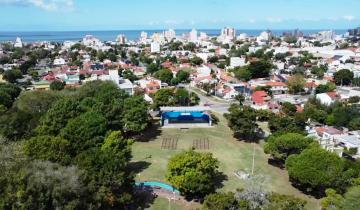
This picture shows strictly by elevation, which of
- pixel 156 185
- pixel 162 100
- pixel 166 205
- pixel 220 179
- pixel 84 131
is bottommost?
pixel 166 205

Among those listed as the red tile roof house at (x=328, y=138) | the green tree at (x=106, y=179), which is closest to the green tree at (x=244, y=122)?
the red tile roof house at (x=328, y=138)

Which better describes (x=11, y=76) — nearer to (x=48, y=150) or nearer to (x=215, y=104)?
(x=215, y=104)

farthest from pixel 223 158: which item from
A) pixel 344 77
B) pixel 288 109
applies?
pixel 344 77

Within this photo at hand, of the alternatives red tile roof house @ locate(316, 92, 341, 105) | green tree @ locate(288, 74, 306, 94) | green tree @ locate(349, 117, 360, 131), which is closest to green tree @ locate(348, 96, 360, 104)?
red tile roof house @ locate(316, 92, 341, 105)

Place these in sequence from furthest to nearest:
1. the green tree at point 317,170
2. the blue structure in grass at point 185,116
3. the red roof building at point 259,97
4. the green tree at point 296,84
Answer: the green tree at point 296,84, the red roof building at point 259,97, the blue structure in grass at point 185,116, the green tree at point 317,170

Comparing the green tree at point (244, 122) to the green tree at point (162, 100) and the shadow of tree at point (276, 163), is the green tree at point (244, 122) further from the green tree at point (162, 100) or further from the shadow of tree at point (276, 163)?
the green tree at point (162, 100)
